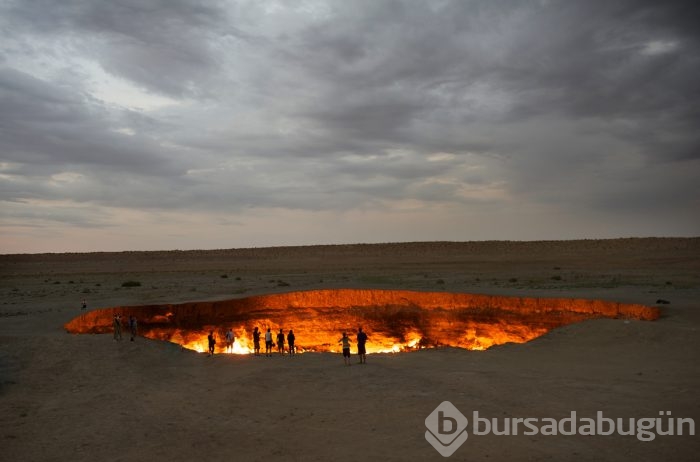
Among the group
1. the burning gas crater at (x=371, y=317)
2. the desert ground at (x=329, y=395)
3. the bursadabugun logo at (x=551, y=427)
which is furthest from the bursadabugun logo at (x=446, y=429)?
the burning gas crater at (x=371, y=317)

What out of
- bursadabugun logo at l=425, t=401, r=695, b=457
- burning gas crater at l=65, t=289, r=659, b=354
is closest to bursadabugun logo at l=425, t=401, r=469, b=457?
bursadabugun logo at l=425, t=401, r=695, b=457

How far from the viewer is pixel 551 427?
9.80 metres

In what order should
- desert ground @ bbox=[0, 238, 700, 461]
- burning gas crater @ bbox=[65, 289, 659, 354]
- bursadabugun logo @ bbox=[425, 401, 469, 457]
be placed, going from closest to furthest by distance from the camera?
bursadabugun logo @ bbox=[425, 401, 469, 457] < desert ground @ bbox=[0, 238, 700, 461] < burning gas crater @ bbox=[65, 289, 659, 354]

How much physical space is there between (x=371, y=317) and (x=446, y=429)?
1716cm

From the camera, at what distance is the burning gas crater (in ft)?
76.9

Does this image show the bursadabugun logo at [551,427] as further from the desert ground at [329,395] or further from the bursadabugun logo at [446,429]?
the desert ground at [329,395]

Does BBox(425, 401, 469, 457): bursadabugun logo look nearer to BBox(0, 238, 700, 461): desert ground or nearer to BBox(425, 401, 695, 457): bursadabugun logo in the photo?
BBox(425, 401, 695, 457): bursadabugun logo

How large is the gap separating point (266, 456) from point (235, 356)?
9295mm

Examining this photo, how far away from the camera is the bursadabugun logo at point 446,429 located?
358 inches

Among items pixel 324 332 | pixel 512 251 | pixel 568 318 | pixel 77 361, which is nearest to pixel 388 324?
pixel 324 332

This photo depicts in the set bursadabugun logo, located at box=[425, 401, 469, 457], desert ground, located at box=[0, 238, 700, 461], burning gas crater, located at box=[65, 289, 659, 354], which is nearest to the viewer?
bursadabugun logo, located at box=[425, 401, 469, 457]

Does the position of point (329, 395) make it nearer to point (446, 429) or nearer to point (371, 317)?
point (446, 429)

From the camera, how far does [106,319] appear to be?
23.9 metres

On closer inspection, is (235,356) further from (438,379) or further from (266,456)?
(266,456)
